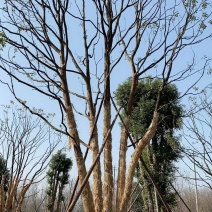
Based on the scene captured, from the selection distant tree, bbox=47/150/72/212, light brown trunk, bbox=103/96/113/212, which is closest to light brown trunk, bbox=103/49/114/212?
light brown trunk, bbox=103/96/113/212

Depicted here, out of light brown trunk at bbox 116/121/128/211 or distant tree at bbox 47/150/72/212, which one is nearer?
light brown trunk at bbox 116/121/128/211

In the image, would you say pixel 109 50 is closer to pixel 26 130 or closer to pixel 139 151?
pixel 139 151

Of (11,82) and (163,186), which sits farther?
(163,186)

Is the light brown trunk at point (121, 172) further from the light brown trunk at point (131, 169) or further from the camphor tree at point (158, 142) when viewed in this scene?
the camphor tree at point (158, 142)

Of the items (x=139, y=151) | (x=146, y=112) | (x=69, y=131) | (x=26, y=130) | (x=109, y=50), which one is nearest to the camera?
(x=139, y=151)

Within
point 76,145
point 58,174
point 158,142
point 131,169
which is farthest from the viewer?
point 58,174

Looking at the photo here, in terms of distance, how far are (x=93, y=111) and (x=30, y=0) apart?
1.25 m

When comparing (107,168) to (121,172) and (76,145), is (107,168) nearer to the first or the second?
(121,172)

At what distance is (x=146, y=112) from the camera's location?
336 inches

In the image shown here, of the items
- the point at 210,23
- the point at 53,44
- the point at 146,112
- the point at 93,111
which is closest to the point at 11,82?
the point at 53,44

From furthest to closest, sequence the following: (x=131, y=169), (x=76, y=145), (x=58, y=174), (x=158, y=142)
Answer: (x=58, y=174) → (x=158, y=142) → (x=76, y=145) → (x=131, y=169)

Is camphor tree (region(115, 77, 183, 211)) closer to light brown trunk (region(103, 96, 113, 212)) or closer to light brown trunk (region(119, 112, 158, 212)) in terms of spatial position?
light brown trunk (region(103, 96, 113, 212))

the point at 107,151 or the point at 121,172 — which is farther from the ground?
the point at 107,151

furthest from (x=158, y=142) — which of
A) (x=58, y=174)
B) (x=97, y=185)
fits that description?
(x=97, y=185)
